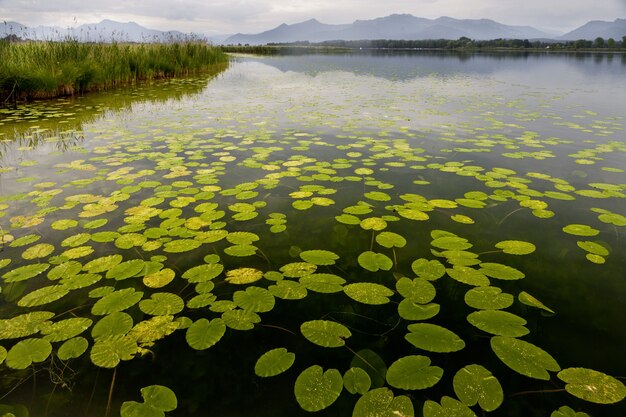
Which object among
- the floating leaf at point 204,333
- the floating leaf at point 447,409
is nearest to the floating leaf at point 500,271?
the floating leaf at point 447,409

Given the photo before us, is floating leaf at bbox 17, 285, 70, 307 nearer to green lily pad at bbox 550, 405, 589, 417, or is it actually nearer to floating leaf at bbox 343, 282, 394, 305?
floating leaf at bbox 343, 282, 394, 305

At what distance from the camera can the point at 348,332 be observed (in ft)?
5.59

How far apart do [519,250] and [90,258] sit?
313 centimetres

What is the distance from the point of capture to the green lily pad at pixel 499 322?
66.7 inches

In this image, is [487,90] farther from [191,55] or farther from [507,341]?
[191,55]

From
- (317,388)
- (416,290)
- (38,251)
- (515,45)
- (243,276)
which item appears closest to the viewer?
(317,388)

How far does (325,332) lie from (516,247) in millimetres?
1711

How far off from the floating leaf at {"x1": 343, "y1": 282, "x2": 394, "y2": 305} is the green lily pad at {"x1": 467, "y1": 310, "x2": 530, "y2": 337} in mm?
462

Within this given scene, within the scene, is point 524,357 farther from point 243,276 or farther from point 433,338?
point 243,276

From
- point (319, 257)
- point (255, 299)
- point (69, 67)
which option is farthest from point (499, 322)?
point (69, 67)

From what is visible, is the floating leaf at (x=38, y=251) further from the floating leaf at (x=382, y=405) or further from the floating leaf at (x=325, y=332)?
the floating leaf at (x=382, y=405)

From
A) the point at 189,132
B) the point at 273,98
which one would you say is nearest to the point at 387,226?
the point at 189,132

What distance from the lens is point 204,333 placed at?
1704mm

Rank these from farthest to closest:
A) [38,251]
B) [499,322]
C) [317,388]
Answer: [38,251]
[499,322]
[317,388]
